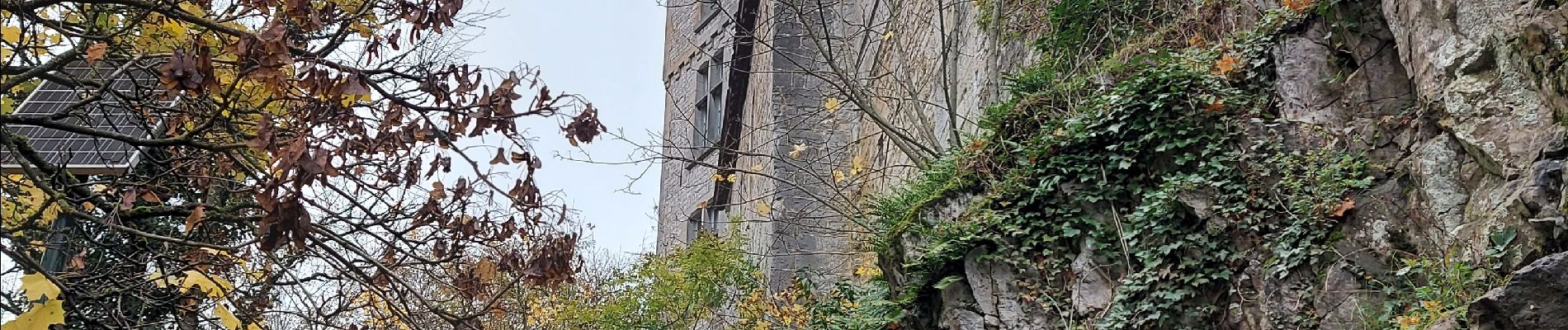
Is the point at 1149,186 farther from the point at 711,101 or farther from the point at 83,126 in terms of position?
the point at 711,101

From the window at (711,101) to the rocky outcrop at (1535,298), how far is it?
12.5 metres

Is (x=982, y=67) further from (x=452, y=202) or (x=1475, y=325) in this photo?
(x=452, y=202)

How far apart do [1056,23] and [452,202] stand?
184 inches

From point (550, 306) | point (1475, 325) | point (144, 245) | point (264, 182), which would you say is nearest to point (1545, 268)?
point (1475, 325)

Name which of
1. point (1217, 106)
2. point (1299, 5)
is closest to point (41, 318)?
point (1217, 106)

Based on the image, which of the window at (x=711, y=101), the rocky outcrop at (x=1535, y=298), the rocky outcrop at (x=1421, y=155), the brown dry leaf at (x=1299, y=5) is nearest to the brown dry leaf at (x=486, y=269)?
the rocky outcrop at (x=1421, y=155)

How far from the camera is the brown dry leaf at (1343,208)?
4922mm

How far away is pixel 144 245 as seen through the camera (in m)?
5.43

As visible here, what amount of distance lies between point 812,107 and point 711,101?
4.95 meters

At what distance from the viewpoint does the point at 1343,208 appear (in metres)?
4.93

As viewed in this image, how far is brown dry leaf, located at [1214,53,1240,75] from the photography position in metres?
5.80

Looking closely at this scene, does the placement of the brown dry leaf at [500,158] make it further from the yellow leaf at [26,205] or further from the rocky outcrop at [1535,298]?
the rocky outcrop at [1535,298]

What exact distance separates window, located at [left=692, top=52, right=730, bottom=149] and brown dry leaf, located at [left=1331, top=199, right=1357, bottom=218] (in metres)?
11.5

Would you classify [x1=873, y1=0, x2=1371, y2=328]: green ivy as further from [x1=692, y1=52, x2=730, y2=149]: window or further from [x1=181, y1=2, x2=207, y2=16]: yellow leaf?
[x1=692, y1=52, x2=730, y2=149]: window
